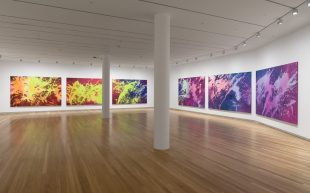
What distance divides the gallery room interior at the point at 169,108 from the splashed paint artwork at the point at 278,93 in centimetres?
5

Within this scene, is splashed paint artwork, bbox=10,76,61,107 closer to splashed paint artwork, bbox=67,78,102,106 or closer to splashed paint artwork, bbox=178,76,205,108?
splashed paint artwork, bbox=67,78,102,106

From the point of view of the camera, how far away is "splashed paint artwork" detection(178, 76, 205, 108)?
17.3 meters

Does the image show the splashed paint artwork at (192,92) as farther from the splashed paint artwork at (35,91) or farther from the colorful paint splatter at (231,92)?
the splashed paint artwork at (35,91)

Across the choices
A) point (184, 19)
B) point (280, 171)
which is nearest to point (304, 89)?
point (280, 171)

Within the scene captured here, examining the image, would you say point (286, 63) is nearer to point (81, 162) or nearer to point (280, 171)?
point (280, 171)


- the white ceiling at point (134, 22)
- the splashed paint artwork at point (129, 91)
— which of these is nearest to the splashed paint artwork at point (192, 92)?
the splashed paint artwork at point (129, 91)

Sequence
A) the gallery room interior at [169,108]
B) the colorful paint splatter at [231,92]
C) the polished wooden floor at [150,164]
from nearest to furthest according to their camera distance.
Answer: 1. the polished wooden floor at [150,164]
2. the gallery room interior at [169,108]
3. the colorful paint splatter at [231,92]

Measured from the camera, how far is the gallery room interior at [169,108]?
4512 mm

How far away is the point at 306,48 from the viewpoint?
804cm

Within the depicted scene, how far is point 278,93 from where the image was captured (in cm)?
985

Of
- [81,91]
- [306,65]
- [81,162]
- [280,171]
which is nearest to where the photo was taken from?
[280,171]

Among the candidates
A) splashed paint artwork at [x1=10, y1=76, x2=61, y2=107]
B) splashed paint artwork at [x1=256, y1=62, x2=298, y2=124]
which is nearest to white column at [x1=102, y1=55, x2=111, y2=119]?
splashed paint artwork at [x1=10, y1=76, x2=61, y2=107]

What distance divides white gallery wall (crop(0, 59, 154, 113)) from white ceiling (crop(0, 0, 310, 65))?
6.59 meters

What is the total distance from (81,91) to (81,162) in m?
15.3
